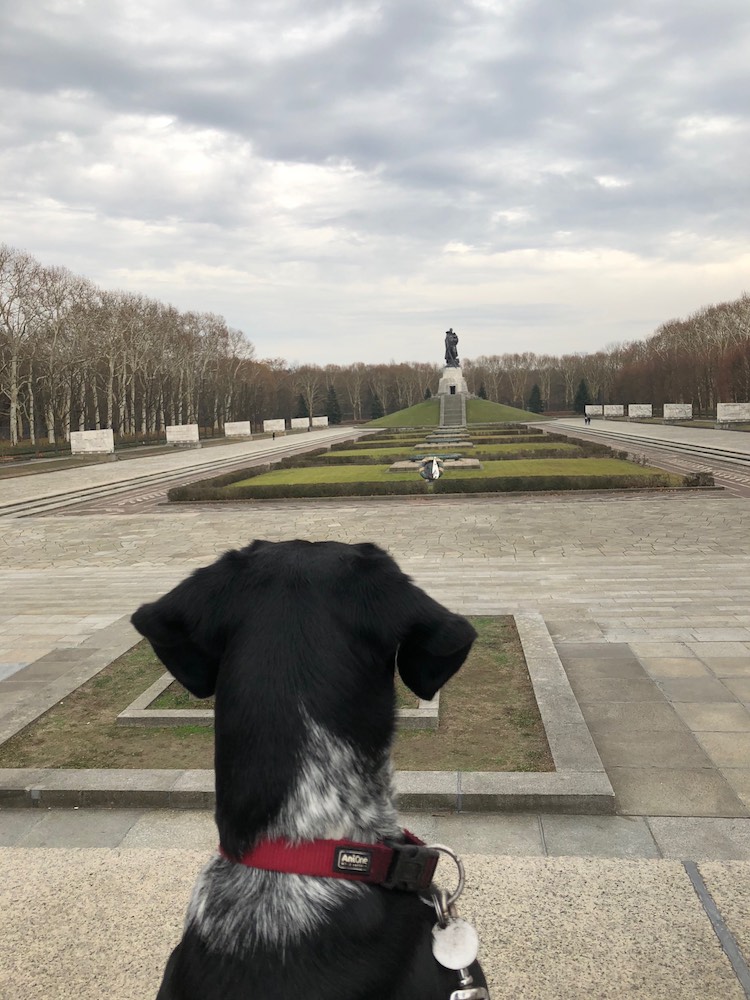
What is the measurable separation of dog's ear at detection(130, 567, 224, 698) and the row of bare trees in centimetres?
4640

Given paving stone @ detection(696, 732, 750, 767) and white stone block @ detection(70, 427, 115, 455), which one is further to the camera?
white stone block @ detection(70, 427, 115, 455)

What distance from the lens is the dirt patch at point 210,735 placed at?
542 cm

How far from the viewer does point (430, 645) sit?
5.22ft

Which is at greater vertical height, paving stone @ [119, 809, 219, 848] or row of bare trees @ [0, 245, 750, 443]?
row of bare trees @ [0, 245, 750, 443]

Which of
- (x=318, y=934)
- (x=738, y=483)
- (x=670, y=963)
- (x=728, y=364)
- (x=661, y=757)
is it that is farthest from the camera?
(x=728, y=364)

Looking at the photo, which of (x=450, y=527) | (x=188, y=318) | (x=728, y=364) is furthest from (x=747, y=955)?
(x=188, y=318)

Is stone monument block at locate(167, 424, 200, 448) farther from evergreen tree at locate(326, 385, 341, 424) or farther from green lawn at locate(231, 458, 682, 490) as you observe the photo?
evergreen tree at locate(326, 385, 341, 424)

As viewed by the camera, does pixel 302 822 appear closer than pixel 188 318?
Yes

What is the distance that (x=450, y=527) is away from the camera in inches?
658

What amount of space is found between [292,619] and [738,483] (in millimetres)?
24146

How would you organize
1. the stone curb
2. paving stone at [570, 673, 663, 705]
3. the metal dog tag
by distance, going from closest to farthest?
the metal dog tag, the stone curb, paving stone at [570, 673, 663, 705]

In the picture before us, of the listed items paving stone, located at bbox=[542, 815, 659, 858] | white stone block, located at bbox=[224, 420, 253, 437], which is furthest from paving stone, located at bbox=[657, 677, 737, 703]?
white stone block, located at bbox=[224, 420, 253, 437]

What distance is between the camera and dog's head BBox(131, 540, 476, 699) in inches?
62.0

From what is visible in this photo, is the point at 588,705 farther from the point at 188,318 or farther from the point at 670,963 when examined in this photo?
the point at 188,318
